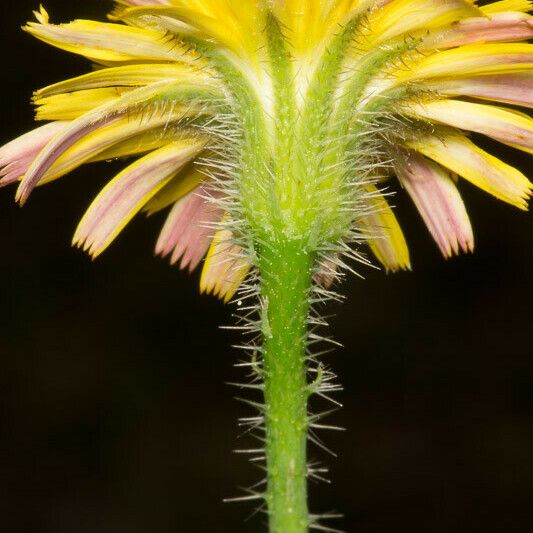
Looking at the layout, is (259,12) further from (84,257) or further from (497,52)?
(84,257)

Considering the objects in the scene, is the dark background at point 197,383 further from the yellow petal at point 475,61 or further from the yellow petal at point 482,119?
the yellow petal at point 475,61

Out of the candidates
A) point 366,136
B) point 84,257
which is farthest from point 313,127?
point 84,257

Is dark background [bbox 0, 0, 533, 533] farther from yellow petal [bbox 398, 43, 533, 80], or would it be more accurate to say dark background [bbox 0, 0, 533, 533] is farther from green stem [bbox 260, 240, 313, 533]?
green stem [bbox 260, 240, 313, 533]

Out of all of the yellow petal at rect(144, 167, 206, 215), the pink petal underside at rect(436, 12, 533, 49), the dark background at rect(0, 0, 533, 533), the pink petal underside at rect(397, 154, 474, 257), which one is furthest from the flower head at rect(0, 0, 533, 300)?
the dark background at rect(0, 0, 533, 533)

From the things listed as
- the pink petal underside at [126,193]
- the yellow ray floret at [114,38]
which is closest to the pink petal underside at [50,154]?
the yellow ray floret at [114,38]

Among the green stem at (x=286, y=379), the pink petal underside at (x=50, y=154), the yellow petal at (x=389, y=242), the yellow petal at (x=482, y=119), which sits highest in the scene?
the yellow petal at (x=482, y=119)

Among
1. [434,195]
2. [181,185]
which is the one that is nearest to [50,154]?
[181,185]

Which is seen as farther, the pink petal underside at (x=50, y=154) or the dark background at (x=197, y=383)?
the dark background at (x=197, y=383)
